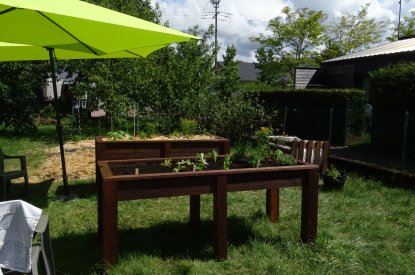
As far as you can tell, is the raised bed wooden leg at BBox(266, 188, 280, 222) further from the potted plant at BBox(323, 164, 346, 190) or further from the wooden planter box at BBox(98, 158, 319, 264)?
the potted plant at BBox(323, 164, 346, 190)

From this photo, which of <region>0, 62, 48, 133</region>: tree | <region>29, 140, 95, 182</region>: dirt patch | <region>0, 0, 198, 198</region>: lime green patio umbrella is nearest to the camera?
<region>0, 0, 198, 198</region>: lime green patio umbrella

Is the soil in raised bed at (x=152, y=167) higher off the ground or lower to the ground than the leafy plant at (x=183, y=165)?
lower

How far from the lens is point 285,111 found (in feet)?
42.6

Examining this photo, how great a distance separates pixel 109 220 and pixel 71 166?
5.57 m

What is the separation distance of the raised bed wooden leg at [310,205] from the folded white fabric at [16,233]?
8.72ft

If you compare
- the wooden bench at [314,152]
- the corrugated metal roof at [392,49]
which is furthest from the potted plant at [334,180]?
the corrugated metal roof at [392,49]

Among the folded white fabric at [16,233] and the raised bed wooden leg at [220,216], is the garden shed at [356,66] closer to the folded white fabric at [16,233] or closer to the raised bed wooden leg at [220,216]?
the raised bed wooden leg at [220,216]

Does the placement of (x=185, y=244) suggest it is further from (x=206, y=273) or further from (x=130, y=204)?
(x=130, y=204)

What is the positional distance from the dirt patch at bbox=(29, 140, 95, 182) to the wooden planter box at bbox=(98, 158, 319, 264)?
3974mm

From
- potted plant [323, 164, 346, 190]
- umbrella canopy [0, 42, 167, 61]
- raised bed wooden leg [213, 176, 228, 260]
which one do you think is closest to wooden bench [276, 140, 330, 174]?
potted plant [323, 164, 346, 190]

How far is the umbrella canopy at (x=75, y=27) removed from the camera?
335 centimetres

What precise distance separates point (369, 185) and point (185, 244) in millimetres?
4107

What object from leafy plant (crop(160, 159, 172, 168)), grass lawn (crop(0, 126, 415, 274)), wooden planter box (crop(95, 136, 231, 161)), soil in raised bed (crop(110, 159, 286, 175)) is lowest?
grass lawn (crop(0, 126, 415, 274))

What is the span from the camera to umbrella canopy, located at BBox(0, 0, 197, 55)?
3.35 metres
